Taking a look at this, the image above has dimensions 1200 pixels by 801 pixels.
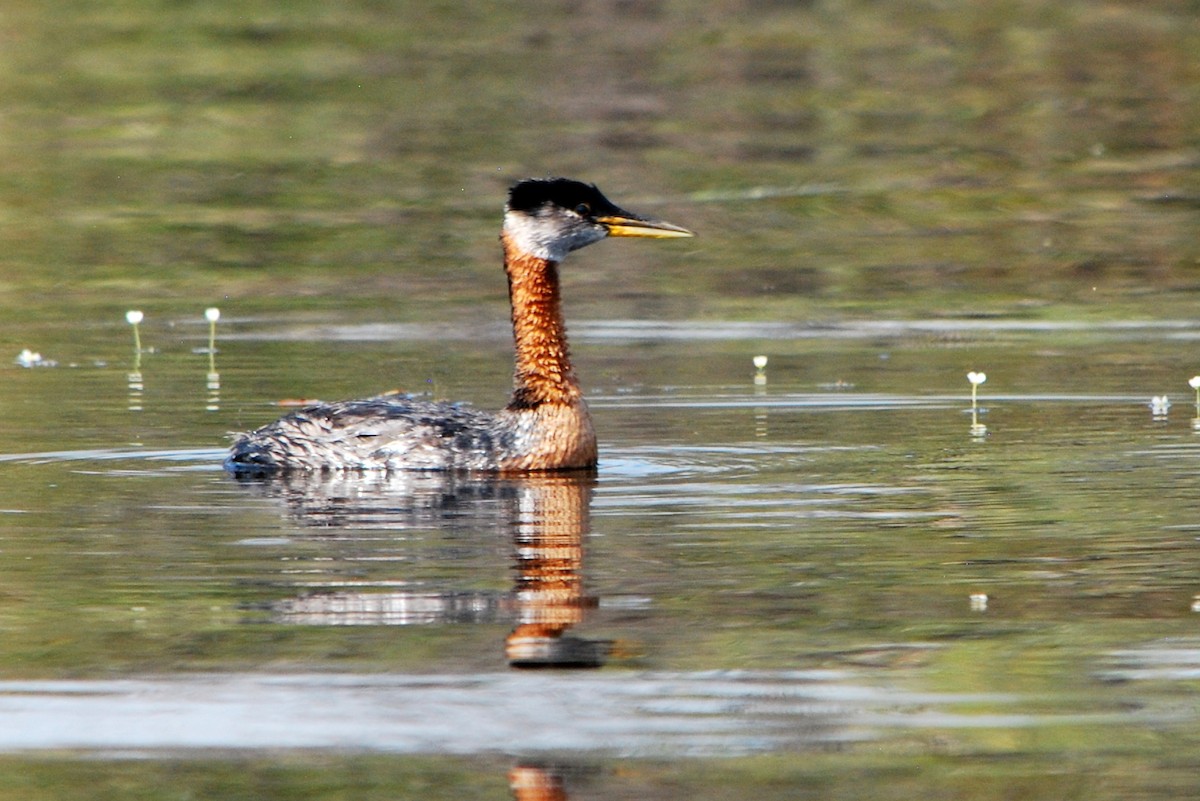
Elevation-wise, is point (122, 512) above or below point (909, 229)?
below

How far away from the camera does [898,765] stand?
6520mm

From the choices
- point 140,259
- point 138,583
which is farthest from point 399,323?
point 138,583

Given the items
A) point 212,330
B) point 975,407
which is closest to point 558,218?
point 975,407

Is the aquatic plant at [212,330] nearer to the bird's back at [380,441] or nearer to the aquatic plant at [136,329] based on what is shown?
the aquatic plant at [136,329]

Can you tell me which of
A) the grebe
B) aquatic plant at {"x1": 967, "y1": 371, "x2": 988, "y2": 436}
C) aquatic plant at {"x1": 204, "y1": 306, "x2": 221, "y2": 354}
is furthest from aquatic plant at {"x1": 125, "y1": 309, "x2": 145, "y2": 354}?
aquatic plant at {"x1": 967, "y1": 371, "x2": 988, "y2": 436}

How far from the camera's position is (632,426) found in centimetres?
1374

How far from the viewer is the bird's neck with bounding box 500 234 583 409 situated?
12.7 m

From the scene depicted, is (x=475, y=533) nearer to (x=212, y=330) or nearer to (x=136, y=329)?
(x=212, y=330)

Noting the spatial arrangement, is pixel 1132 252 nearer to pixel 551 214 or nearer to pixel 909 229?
pixel 909 229

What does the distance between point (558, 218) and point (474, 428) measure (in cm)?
127

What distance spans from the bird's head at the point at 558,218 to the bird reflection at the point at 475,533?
1415 millimetres

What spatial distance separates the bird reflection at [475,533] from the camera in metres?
8.23

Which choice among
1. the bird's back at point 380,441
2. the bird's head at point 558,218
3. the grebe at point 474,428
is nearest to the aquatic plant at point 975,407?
the bird's head at point 558,218

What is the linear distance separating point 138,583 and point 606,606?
176 centimetres
